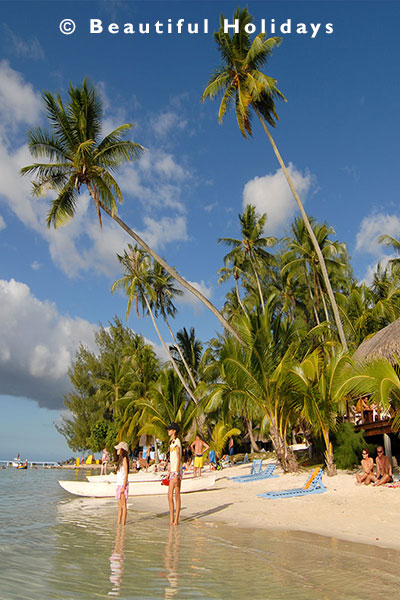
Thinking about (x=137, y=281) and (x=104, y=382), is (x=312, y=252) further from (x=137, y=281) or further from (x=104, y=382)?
(x=104, y=382)

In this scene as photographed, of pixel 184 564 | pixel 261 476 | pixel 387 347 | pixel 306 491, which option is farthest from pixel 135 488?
pixel 184 564

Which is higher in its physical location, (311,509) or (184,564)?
(311,509)

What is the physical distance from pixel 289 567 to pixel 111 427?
3592cm

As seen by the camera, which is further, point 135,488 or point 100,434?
point 100,434

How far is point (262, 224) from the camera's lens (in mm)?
29891

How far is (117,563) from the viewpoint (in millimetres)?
5434

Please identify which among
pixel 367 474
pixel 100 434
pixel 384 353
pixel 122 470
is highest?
pixel 100 434

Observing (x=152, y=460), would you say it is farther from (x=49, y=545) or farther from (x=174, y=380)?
(x=49, y=545)

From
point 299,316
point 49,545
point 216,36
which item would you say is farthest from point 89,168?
point 299,316

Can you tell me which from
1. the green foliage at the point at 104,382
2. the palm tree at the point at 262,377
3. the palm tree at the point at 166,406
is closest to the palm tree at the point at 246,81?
the palm tree at the point at 262,377

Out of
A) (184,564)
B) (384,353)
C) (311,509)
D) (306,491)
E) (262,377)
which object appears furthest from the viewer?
(262,377)

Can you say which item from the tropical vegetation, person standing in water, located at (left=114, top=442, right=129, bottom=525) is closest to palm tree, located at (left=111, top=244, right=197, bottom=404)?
the tropical vegetation

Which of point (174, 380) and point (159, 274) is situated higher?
point (159, 274)

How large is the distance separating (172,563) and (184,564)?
0.14 metres
